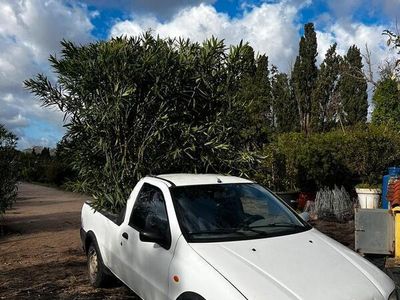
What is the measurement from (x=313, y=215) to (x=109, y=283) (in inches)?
276

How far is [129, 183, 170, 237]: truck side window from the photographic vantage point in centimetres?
426

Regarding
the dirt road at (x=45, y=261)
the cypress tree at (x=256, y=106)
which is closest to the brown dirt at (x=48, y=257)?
the dirt road at (x=45, y=261)

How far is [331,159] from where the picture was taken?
488 inches

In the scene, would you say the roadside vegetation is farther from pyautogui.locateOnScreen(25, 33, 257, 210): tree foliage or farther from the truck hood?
the truck hood

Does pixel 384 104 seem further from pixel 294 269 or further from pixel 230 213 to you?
pixel 294 269

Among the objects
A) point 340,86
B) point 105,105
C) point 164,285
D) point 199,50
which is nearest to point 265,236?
point 164,285

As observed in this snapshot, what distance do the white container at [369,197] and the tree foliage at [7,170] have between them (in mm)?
8192

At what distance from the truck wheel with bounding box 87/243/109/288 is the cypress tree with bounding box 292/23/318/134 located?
2337 centimetres

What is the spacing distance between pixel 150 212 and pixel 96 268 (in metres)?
1.73

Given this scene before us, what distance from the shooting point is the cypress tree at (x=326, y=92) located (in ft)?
88.7

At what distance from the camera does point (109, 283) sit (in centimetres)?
581

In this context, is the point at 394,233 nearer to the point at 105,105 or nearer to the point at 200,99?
the point at 200,99

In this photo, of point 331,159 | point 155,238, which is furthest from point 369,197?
point 155,238

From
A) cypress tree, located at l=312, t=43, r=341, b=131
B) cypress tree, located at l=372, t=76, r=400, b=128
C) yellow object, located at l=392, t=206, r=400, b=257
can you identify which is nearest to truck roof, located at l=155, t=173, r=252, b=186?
yellow object, located at l=392, t=206, r=400, b=257
